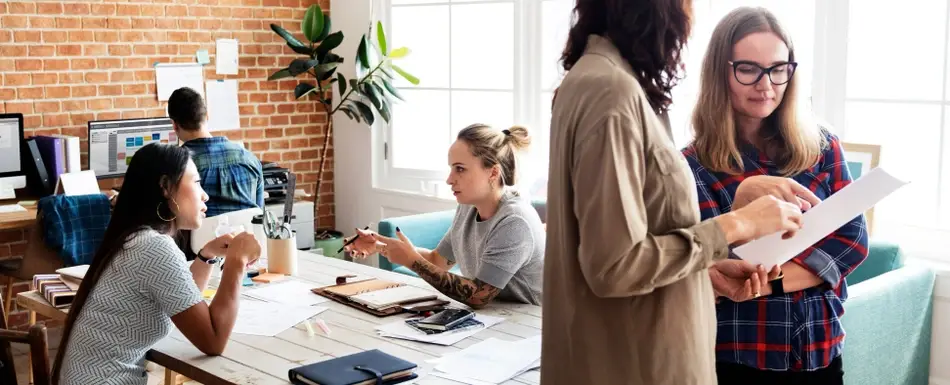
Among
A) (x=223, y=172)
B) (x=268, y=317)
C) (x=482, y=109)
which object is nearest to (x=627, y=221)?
(x=268, y=317)

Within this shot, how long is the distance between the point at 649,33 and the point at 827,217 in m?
0.57

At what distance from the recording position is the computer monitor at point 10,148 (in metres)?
4.93

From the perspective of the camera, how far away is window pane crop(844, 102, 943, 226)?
3885mm

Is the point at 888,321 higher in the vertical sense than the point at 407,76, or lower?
lower

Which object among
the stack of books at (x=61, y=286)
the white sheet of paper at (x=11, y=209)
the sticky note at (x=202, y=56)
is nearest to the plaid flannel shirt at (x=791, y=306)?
the stack of books at (x=61, y=286)

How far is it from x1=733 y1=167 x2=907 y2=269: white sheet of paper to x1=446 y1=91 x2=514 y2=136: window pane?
11.9 ft

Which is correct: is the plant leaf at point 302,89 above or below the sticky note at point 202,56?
below

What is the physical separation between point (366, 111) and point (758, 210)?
177 inches

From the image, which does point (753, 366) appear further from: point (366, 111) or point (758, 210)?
point (366, 111)

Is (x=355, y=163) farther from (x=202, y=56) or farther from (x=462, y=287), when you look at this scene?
(x=462, y=287)

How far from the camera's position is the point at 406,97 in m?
6.13

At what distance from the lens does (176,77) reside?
5.72 meters

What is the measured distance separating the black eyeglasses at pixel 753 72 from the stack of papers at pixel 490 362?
0.79 metres

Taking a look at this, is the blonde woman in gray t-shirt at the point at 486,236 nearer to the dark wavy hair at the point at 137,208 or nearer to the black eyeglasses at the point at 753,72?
the dark wavy hair at the point at 137,208
